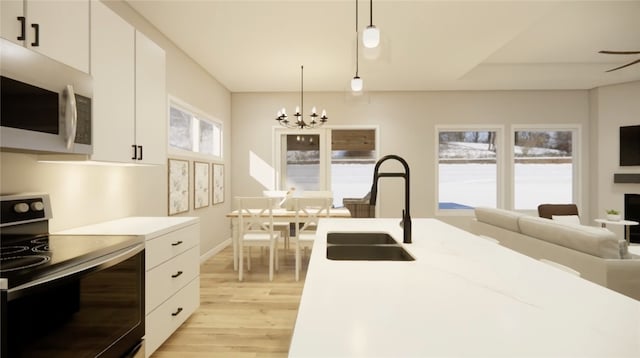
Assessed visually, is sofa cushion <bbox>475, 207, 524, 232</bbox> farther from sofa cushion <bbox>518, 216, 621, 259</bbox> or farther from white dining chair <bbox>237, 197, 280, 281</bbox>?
white dining chair <bbox>237, 197, 280, 281</bbox>

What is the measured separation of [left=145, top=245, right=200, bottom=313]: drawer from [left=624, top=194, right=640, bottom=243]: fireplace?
656 cm

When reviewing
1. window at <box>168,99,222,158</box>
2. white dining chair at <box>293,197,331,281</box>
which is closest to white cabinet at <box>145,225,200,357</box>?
white dining chair at <box>293,197,331,281</box>

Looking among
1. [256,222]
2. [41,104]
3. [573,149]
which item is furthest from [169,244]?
[573,149]

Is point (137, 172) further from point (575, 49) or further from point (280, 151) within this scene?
point (575, 49)

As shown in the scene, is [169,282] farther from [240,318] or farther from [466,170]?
[466,170]

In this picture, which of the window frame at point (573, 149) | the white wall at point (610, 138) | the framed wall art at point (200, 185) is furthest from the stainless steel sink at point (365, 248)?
the white wall at point (610, 138)

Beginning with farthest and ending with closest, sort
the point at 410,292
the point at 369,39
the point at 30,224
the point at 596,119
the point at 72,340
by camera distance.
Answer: the point at 596,119 < the point at 369,39 < the point at 30,224 < the point at 72,340 < the point at 410,292

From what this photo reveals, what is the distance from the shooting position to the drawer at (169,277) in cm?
197

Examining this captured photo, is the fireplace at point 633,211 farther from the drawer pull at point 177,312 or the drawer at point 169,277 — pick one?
the drawer pull at point 177,312

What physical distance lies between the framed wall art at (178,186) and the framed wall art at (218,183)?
36.9 inches

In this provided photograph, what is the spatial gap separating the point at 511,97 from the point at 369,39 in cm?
487

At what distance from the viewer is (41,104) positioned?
1.43 metres

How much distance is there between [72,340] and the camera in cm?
132

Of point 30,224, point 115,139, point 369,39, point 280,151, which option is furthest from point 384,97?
point 30,224
